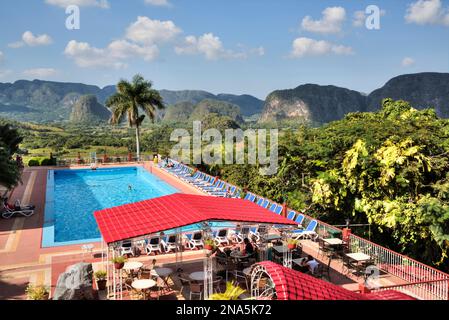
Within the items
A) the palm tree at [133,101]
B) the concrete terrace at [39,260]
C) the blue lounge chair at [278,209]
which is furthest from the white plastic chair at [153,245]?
the palm tree at [133,101]

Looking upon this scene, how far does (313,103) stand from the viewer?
6629 inches

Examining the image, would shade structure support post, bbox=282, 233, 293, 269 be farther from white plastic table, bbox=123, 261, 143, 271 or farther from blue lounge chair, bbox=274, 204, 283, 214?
blue lounge chair, bbox=274, 204, 283, 214

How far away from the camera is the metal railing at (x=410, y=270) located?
895 centimetres

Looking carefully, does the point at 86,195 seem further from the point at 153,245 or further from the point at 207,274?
the point at 207,274

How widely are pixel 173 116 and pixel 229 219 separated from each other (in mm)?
176255

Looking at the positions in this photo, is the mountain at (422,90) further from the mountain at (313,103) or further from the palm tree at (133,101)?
the palm tree at (133,101)

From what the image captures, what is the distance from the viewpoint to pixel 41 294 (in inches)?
299

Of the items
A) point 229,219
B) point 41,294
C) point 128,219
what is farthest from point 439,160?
point 41,294

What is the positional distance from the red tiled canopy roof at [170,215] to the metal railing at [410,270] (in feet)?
10.2

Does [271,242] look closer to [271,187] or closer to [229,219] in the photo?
[229,219]

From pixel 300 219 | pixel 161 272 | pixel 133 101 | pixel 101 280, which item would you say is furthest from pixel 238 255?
pixel 133 101

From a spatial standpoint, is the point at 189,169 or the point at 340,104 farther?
the point at 340,104

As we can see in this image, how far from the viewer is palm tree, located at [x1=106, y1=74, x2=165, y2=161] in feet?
108

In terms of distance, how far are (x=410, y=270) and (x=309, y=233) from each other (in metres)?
3.57
